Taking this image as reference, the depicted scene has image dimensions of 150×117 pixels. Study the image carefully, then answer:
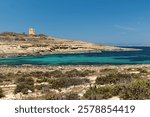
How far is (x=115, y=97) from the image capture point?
1400 centimetres

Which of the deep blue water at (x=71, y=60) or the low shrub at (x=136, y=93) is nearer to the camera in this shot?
the low shrub at (x=136, y=93)

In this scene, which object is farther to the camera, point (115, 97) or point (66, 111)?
point (115, 97)

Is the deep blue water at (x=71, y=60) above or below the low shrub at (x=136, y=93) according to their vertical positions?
below

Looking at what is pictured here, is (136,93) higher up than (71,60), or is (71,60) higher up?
(136,93)

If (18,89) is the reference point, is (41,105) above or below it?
above

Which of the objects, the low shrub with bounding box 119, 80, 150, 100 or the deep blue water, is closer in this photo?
the low shrub with bounding box 119, 80, 150, 100

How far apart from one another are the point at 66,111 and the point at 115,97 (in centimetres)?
881

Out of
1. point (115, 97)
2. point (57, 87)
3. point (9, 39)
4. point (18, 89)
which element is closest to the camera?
point (115, 97)

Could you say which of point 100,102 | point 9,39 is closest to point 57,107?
point 100,102

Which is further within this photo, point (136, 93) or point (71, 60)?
point (71, 60)

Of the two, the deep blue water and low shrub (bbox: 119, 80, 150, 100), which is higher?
low shrub (bbox: 119, 80, 150, 100)

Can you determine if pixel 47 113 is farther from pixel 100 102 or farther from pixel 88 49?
pixel 88 49

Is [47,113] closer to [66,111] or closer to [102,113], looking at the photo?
[66,111]

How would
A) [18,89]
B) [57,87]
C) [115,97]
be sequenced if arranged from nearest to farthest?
[115,97], [18,89], [57,87]
